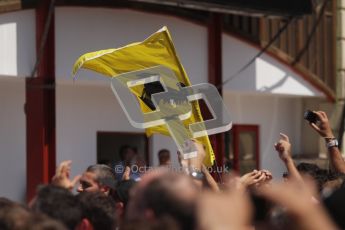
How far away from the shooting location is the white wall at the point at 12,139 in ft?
36.6

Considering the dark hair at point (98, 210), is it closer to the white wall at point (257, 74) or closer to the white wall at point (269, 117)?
the white wall at point (257, 74)

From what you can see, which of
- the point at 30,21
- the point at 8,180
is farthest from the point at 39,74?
the point at 8,180

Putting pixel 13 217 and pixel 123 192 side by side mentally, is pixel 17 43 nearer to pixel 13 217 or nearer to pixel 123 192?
pixel 123 192

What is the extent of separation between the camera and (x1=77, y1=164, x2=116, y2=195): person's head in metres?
4.82

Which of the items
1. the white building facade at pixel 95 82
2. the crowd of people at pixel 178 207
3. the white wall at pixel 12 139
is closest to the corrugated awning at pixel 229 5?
the white building facade at pixel 95 82

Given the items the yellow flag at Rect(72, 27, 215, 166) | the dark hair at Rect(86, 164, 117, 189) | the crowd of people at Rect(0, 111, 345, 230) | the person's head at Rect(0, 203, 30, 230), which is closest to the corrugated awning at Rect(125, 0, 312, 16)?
the yellow flag at Rect(72, 27, 215, 166)

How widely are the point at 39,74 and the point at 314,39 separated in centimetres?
532

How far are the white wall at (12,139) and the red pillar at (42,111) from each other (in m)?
0.44

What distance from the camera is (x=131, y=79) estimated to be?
25.4ft

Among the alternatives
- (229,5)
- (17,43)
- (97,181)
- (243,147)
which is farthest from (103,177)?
(243,147)

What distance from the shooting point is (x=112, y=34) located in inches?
443

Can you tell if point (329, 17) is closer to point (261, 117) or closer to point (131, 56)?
point (261, 117)

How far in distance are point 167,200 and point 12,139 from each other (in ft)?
28.2

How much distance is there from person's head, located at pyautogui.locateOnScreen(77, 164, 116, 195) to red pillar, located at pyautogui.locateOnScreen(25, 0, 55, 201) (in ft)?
16.6
